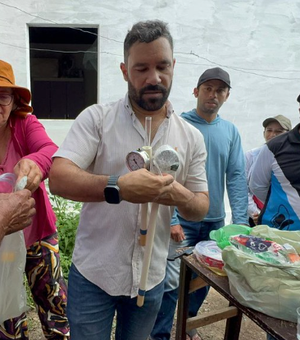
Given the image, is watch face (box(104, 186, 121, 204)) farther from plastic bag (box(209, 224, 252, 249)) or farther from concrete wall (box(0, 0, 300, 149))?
concrete wall (box(0, 0, 300, 149))

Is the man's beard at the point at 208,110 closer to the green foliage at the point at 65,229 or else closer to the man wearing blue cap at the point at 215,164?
the man wearing blue cap at the point at 215,164

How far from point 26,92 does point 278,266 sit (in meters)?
1.54

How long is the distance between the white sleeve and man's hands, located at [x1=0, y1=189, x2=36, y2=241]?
5.40 ft

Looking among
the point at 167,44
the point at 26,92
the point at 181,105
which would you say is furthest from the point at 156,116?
the point at 181,105

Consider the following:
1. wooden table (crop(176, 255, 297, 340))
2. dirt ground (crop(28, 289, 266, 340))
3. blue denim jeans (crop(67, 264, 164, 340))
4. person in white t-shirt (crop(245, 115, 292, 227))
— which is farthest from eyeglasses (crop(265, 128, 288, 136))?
blue denim jeans (crop(67, 264, 164, 340))

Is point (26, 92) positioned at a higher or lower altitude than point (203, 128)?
higher

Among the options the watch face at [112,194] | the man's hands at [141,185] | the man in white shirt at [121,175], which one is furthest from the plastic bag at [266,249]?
the watch face at [112,194]

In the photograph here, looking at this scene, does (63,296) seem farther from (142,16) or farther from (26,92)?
(142,16)

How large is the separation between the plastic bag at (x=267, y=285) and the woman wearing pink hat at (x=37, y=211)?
1.04m

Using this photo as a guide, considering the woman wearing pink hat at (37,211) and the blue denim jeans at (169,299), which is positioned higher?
the woman wearing pink hat at (37,211)

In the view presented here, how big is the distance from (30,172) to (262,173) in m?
1.64

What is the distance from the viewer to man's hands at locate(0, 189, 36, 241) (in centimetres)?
123

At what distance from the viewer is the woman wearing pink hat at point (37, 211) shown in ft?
5.43

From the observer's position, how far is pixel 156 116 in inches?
58.9
